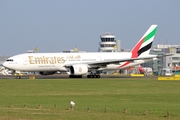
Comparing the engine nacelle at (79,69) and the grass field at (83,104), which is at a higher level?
the engine nacelle at (79,69)

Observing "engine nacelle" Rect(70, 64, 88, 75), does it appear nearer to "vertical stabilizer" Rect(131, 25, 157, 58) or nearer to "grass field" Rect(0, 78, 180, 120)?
"vertical stabilizer" Rect(131, 25, 157, 58)

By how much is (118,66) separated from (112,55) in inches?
93.8

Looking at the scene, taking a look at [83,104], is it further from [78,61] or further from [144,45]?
[144,45]

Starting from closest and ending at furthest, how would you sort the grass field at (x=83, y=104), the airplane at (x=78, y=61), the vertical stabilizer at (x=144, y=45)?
the grass field at (x=83, y=104) < the airplane at (x=78, y=61) < the vertical stabilizer at (x=144, y=45)

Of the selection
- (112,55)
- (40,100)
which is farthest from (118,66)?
(40,100)

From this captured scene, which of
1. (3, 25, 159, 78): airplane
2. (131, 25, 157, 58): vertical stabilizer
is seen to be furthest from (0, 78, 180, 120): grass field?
(131, 25, 157, 58): vertical stabilizer

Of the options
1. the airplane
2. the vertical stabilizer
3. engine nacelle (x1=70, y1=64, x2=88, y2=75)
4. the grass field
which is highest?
the vertical stabilizer

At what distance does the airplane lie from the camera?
80750 millimetres

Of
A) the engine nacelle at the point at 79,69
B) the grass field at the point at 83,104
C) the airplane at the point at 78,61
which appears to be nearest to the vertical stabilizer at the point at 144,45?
the airplane at the point at 78,61

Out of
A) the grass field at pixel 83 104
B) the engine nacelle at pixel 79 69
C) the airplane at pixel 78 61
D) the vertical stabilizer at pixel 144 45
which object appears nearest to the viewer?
the grass field at pixel 83 104

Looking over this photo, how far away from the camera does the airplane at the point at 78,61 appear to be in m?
80.8

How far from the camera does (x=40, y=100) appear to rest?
43.9 m

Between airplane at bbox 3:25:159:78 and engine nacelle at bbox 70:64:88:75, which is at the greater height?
airplane at bbox 3:25:159:78

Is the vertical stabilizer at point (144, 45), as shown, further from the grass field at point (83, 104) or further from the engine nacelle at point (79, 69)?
the grass field at point (83, 104)
